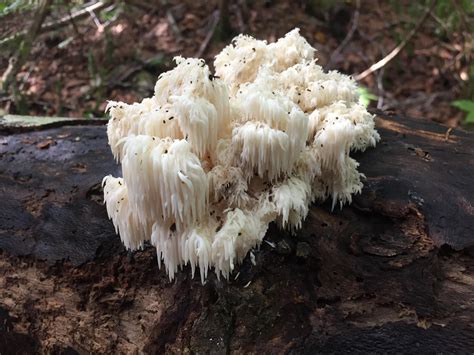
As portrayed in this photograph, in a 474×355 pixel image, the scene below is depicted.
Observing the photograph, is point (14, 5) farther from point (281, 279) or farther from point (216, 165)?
point (281, 279)

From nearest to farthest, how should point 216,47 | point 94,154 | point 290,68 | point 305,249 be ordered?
point 305,249 < point 290,68 < point 94,154 < point 216,47

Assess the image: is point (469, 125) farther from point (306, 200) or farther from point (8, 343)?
point (8, 343)

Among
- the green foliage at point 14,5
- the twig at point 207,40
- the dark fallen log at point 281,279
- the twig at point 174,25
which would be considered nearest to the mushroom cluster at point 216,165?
the dark fallen log at point 281,279

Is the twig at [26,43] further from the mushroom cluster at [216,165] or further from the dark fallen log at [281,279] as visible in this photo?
the mushroom cluster at [216,165]

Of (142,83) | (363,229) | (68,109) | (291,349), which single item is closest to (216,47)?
(142,83)

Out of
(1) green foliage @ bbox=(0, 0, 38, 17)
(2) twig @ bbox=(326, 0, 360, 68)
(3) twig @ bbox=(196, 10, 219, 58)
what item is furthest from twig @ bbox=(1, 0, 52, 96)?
(2) twig @ bbox=(326, 0, 360, 68)

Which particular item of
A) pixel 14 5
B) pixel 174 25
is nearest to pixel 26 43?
pixel 14 5
